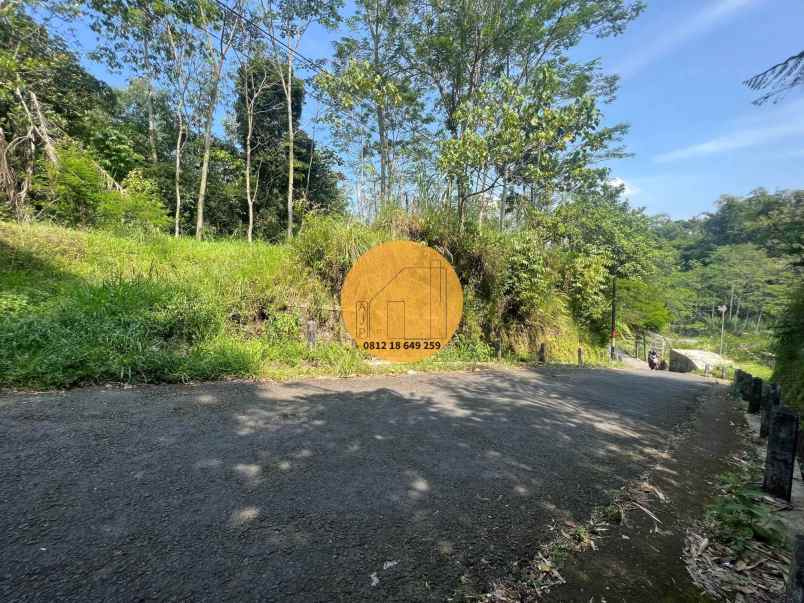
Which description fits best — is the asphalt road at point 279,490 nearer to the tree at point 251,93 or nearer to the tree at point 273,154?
the tree at point 251,93

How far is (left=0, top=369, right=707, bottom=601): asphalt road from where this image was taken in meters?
1.22

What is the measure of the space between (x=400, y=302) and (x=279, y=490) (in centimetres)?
438

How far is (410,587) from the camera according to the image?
1220 mm

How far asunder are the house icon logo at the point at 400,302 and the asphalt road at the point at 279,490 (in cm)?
250

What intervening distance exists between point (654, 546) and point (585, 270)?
12209mm

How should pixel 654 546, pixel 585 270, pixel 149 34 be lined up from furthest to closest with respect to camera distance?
1. pixel 149 34
2. pixel 585 270
3. pixel 654 546

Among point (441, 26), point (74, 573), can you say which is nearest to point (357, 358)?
point (74, 573)

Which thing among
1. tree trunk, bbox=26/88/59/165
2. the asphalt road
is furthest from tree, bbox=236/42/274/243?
the asphalt road

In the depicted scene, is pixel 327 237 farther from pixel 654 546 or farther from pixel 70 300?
pixel 654 546

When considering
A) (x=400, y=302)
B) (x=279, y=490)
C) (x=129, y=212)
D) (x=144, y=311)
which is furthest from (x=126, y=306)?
(x=129, y=212)

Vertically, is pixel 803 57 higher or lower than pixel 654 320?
higher

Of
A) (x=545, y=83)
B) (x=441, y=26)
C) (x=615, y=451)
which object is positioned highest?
(x=441, y=26)

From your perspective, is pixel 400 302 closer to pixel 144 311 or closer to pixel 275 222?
pixel 144 311

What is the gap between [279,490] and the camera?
1.77m
